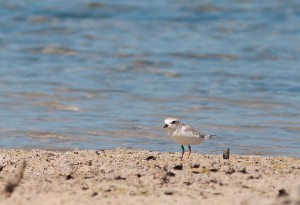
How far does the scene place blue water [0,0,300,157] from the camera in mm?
8656

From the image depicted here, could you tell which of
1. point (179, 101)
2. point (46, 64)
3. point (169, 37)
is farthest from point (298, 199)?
point (169, 37)

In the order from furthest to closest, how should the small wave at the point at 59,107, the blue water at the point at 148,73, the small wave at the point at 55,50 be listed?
the small wave at the point at 55,50 < the small wave at the point at 59,107 < the blue water at the point at 148,73

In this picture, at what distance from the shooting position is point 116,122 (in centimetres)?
912

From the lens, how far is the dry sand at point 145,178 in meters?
5.52

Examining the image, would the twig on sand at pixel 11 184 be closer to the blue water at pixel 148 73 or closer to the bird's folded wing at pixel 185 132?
the bird's folded wing at pixel 185 132

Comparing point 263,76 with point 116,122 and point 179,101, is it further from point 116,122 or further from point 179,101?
point 116,122

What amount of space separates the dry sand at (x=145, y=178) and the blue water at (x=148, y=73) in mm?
874

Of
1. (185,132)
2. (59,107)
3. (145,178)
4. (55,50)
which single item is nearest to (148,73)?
(55,50)

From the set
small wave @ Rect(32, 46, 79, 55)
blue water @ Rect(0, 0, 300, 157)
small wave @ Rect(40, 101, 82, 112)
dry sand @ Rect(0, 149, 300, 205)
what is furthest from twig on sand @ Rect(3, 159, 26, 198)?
small wave @ Rect(32, 46, 79, 55)

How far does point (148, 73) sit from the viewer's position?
12.6 metres

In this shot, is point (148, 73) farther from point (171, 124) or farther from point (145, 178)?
point (145, 178)

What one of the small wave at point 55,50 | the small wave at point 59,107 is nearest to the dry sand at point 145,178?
the small wave at point 59,107

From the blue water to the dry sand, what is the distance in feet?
2.87

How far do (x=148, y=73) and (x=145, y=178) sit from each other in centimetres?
664
